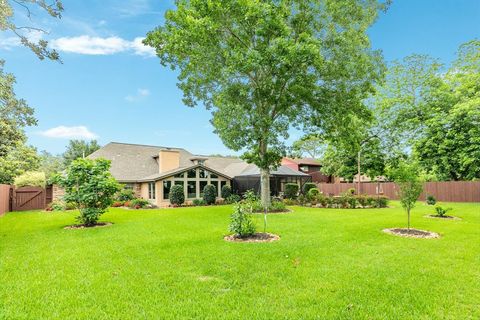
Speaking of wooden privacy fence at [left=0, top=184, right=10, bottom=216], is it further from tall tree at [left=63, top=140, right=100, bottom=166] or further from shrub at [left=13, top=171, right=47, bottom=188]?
tall tree at [left=63, top=140, right=100, bottom=166]

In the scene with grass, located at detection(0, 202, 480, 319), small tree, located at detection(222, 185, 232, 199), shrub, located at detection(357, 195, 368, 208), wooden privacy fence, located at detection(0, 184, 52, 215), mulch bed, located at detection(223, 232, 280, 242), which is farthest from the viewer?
small tree, located at detection(222, 185, 232, 199)

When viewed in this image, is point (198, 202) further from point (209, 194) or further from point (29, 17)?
point (29, 17)

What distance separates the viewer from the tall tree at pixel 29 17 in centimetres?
766

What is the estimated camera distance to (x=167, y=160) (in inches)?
992

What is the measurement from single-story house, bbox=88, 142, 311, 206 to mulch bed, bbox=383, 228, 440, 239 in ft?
44.8

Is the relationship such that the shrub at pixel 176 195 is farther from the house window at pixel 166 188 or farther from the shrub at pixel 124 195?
the shrub at pixel 124 195

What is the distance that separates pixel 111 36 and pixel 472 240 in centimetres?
1588

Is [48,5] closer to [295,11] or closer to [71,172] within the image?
[71,172]

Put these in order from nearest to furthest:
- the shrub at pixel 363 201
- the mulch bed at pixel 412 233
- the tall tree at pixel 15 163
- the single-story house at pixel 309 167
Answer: the mulch bed at pixel 412 233
the shrub at pixel 363 201
the tall tree at pixel 15 163
the single-story house at pixel 309 167

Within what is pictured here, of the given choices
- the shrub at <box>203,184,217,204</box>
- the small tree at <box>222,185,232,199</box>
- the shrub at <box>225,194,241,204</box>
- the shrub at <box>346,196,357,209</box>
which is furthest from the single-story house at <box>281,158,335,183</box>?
the shrub at <box>346,196,357,209</box>

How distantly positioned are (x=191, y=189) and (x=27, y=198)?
11063mm

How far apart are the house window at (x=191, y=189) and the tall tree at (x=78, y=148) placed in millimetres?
22964

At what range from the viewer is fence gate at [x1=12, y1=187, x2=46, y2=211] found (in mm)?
19500

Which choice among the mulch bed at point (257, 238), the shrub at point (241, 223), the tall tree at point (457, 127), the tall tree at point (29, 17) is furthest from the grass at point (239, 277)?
the tall tree at point (457, 127)
